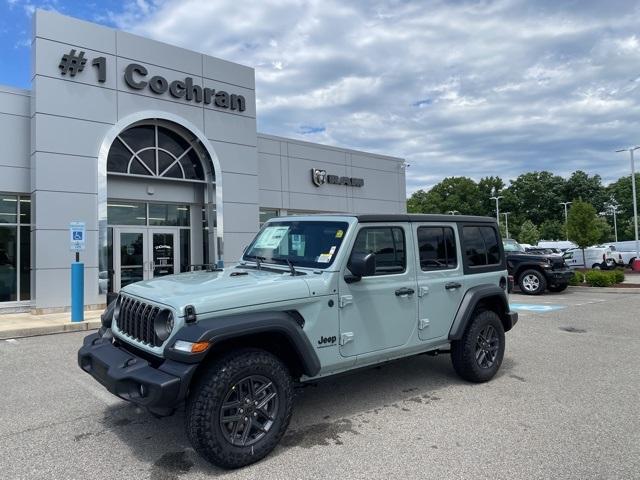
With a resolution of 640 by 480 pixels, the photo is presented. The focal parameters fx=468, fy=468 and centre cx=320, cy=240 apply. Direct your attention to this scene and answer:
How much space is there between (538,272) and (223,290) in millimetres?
13610

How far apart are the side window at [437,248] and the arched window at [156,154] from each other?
33.1ft

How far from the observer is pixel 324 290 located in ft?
12.8

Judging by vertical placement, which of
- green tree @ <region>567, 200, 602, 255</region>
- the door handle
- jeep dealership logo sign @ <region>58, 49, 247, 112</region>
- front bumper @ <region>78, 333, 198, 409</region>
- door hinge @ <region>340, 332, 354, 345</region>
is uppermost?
jeep dealership logo sign @ <region>58, 49, 247, 112</region>

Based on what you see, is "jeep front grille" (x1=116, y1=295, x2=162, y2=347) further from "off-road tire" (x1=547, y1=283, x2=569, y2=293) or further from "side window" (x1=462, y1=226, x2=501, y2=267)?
"off-road tire" (x1=547, y1=283, x2=569, y2=293)

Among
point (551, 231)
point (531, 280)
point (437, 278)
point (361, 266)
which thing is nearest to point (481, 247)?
point (437, 278)

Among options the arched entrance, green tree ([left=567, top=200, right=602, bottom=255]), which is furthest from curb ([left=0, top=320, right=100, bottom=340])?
green tree ([left=567, top=200, right=602, bottom=255])

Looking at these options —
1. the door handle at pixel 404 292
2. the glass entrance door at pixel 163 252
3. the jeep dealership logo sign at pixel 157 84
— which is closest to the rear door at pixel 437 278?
the door handle at pixel 404 292

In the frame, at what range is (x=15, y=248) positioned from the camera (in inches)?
474

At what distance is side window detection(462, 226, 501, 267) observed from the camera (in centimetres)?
539

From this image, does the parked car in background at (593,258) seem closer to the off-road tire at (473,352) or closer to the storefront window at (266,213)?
the storefront window at (266,213)

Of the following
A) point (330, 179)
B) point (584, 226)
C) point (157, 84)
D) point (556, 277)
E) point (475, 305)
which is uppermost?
point (157, 84)

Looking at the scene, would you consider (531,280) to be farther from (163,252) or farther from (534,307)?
(163,252)

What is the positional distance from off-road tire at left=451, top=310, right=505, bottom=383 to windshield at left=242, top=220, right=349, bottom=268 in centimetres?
197

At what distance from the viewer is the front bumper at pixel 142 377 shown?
3.04 meters
